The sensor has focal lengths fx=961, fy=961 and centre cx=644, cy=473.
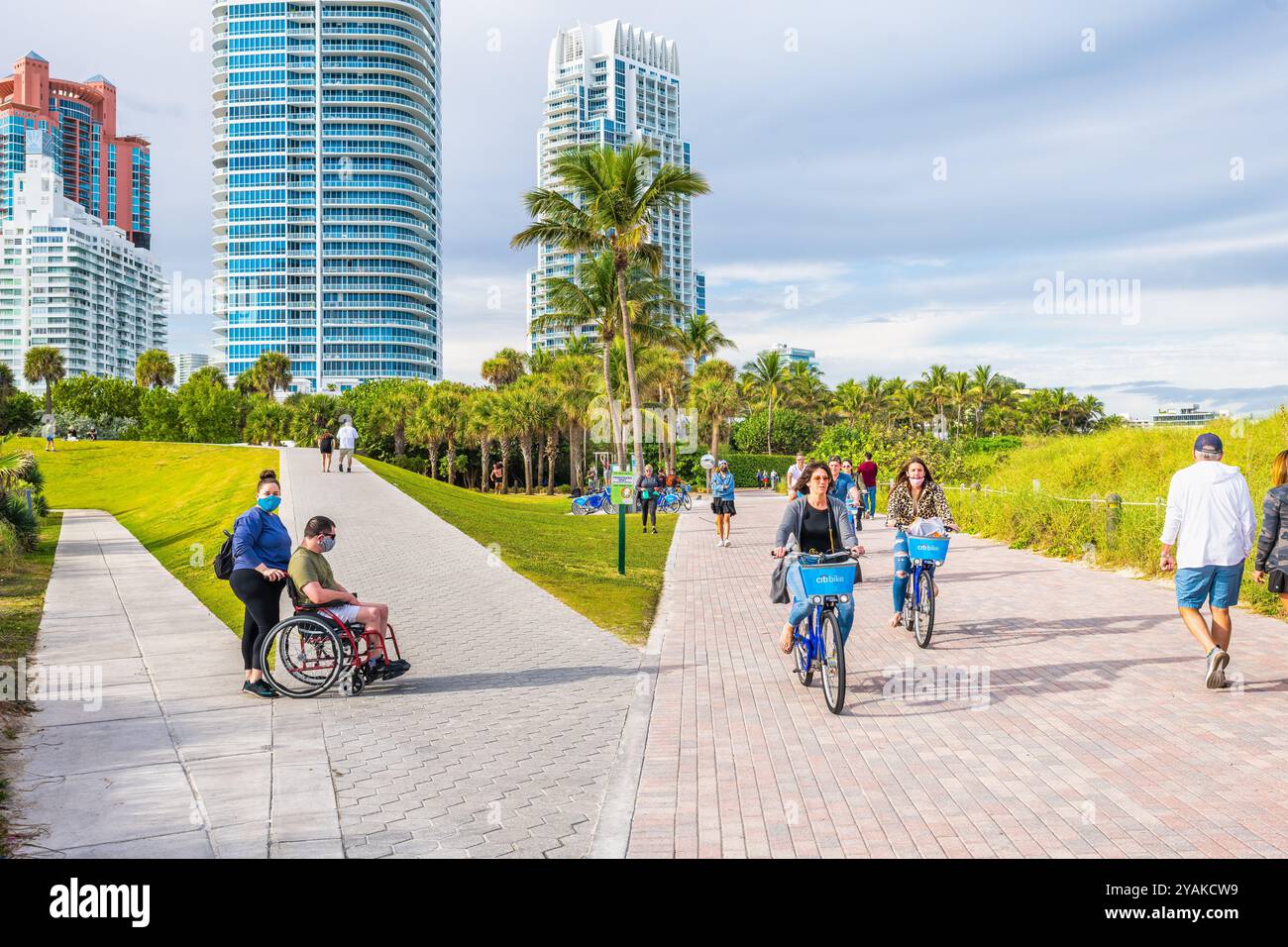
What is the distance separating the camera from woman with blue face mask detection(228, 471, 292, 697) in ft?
23.9

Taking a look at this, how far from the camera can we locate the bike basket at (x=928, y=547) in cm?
909

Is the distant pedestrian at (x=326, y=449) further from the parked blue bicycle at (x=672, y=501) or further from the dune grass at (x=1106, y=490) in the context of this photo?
the dune grass at (x=1106, y=490)

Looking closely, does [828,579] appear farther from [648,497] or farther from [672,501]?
[672,501]

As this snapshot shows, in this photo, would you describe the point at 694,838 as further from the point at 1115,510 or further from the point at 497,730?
the point at 1115,510

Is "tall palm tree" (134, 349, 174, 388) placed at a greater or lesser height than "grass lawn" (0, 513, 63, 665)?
greater

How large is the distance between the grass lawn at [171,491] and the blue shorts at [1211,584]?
903 centimetres

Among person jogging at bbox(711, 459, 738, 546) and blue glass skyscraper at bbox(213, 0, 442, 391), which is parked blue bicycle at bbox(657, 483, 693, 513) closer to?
person jogging at bbox(711, 459, 738, 546)

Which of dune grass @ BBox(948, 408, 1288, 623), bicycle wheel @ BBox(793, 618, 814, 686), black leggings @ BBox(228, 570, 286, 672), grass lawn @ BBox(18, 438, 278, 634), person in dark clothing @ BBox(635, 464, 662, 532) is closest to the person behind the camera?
black leggings @ BBox(228, 570, 286, 672)

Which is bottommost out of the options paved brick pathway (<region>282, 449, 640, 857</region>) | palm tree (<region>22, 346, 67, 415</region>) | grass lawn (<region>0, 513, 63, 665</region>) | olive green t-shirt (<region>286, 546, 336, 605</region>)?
grass lawn (<region>0, 513, 63, 665</region>)

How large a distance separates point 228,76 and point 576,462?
116m

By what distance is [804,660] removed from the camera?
25.0 ft

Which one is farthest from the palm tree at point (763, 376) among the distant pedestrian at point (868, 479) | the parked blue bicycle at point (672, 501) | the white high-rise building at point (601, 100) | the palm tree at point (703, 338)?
the white high-rise building at point (601, 100)

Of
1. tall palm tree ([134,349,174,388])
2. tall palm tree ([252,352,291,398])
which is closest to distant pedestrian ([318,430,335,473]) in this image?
tall palm tree ([252,352,291,398])

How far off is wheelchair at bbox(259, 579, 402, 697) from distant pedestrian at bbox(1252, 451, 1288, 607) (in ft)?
22.7
